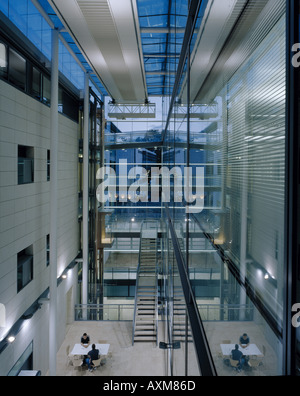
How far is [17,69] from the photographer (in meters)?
8.31

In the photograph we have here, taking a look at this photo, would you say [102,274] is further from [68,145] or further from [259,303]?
[259,303]

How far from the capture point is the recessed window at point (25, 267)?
873 centimetres

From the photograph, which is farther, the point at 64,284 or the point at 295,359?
the point at 64,284

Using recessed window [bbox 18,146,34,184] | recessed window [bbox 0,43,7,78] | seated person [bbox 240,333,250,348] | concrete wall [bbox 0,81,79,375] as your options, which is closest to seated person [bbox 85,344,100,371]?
concrete wall [bbox 0,81,79,375]

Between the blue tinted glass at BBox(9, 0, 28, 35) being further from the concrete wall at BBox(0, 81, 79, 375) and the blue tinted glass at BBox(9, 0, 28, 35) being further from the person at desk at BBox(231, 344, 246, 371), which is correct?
the person at desk at BBox(231, 344, 246, 371)

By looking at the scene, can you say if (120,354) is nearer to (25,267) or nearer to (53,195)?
(25,267)

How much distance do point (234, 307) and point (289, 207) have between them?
0.63 metres

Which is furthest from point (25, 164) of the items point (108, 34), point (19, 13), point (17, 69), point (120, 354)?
point (120, 354)

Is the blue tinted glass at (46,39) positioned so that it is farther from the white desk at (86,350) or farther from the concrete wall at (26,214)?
the white desk at (86,350)

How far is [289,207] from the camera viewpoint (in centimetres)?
76

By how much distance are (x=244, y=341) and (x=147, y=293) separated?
1541 centimetres

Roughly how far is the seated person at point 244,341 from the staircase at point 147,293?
476 inches

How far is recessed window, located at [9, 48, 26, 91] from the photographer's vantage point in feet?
A: 26.1
